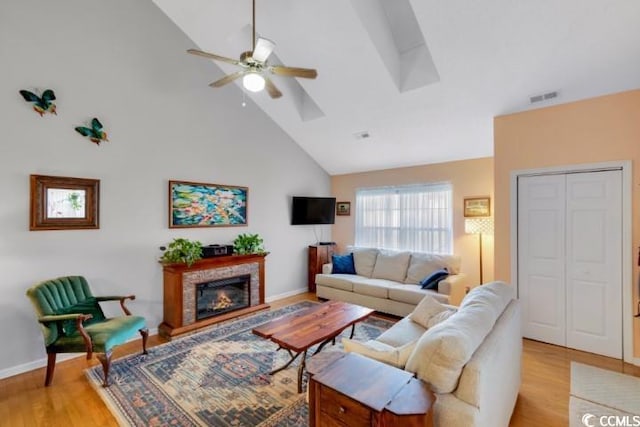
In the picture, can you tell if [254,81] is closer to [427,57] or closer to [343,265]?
[427,57]

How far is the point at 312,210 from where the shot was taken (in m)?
5.70

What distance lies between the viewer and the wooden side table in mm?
1192

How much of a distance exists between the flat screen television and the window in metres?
0.59

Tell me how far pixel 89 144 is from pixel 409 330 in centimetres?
400

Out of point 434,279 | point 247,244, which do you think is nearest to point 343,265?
point 434,279

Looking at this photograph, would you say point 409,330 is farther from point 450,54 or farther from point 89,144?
point 89,144

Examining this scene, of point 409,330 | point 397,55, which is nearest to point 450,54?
point 397,55

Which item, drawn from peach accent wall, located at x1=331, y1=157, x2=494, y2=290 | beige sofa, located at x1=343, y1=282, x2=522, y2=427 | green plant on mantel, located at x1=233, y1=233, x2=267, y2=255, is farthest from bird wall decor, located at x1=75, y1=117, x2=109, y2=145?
peach accent wall, located at x1=331, y1=157, x2=494, y2=290

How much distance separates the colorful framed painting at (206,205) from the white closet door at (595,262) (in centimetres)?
444

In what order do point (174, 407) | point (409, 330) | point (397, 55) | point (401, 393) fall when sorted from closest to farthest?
point (401, 393) < point (174, 407) < point (409, 330) < point (397, 55)

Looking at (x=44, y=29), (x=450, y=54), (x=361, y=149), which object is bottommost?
(x=361, y=149)

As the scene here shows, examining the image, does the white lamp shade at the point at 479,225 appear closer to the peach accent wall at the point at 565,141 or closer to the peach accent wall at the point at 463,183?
the peach accent wall at the point at 463,183

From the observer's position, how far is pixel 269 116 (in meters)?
5.14

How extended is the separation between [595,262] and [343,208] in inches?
162
